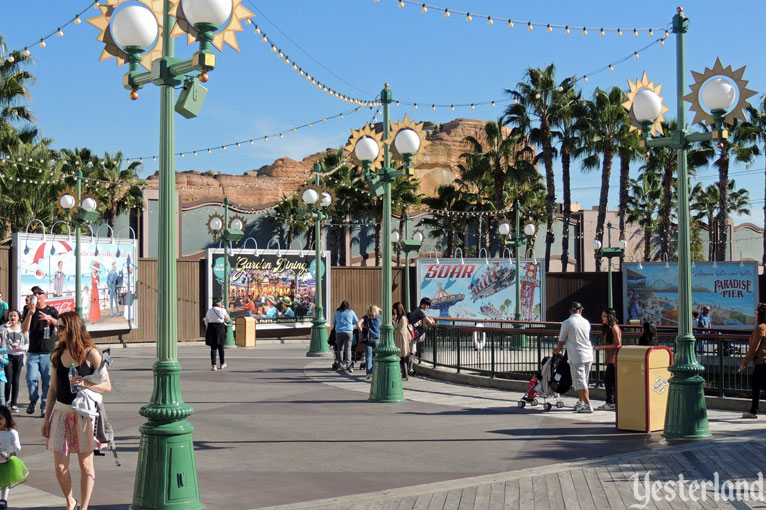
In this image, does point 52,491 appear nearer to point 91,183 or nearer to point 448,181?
point 91,183

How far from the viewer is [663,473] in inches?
351

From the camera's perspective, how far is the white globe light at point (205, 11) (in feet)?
24.5

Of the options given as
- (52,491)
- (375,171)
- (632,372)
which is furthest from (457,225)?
(52,491)

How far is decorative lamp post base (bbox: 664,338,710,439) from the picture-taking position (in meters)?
11.2

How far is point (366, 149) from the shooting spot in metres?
16.2

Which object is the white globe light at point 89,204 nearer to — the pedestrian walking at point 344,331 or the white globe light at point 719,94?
the pedestrian walking at point 344,331

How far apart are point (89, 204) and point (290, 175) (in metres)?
78.7

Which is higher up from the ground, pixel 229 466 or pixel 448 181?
pixel 448 181

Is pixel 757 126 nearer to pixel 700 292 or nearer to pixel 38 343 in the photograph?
pixel 700 292

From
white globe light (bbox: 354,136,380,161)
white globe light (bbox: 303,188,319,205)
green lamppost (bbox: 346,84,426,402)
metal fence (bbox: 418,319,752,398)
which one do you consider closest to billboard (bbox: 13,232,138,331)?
white globe light (bbox: 303,188,319,205)

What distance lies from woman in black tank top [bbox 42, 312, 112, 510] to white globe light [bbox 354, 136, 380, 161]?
901 cm

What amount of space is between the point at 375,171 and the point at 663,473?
382 inches

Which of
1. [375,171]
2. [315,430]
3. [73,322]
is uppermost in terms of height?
[375,171]

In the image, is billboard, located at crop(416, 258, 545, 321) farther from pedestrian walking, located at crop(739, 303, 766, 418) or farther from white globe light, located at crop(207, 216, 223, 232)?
pedestrian walking, located at crop(739, 303, 766, 418)
